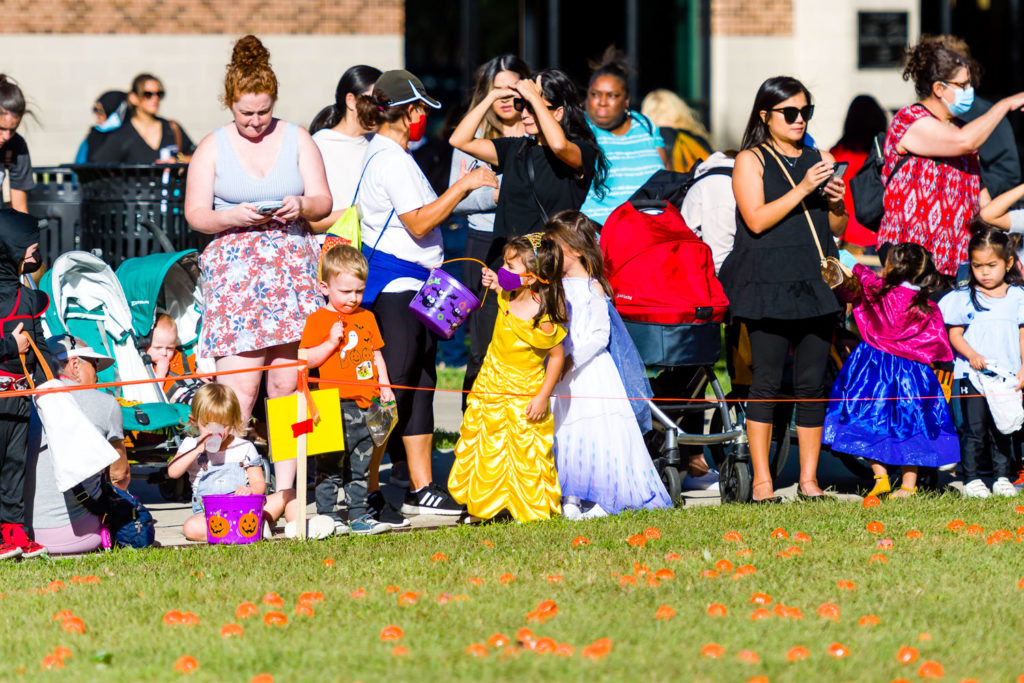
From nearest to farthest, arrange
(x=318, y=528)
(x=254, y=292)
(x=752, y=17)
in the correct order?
(x=318, y=528)
(x=254, y=292)
(x=752, y=17)

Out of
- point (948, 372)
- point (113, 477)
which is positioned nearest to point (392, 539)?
point (113, 477)

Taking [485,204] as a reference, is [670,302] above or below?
below

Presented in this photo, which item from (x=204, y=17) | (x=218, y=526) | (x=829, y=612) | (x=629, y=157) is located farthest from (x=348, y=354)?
(x=204, y=17)

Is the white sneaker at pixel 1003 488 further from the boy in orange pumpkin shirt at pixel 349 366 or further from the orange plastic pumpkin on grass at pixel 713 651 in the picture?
the orange plastic pumpkin on grass at pixel 713 651

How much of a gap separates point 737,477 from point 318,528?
82.8 inches

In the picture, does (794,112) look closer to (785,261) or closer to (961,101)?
(785,261)

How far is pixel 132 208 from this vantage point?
860 cm

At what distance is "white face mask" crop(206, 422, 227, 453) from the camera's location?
6457mm

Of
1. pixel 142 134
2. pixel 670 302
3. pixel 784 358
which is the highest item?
pixel 142 134

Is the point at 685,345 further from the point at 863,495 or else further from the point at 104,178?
the point at 104,178

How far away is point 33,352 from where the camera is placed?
6.25m

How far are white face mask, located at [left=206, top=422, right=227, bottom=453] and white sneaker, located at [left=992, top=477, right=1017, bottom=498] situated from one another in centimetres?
382

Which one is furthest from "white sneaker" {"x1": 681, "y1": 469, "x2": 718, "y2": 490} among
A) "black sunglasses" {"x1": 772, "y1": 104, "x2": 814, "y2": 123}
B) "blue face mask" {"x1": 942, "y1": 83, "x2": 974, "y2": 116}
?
"blue face mask" {"x1": 942, "y1": 83, "x2": 974, "y2": 116}

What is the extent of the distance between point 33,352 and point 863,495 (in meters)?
4.13
